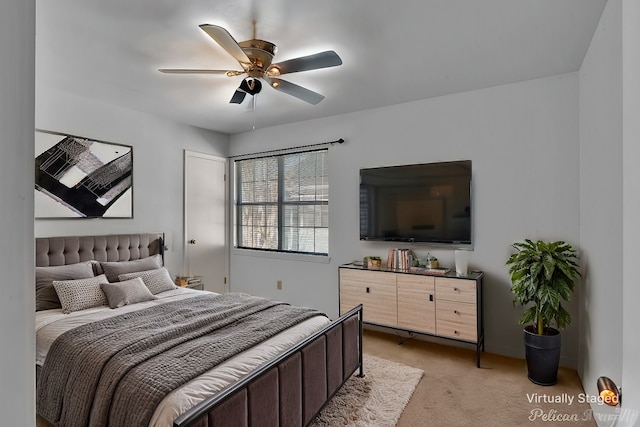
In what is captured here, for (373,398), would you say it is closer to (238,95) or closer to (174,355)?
(174,355)

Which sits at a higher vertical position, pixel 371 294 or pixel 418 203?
pixel 418 203

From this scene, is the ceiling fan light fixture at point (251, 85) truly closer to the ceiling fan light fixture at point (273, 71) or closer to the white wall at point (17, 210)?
A: the ceiling fan light fixture at point (273, 71)

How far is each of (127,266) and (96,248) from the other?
396mm

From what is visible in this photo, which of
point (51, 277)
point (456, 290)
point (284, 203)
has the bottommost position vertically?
point (456, 290)

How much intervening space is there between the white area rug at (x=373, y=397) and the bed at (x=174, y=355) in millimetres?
122

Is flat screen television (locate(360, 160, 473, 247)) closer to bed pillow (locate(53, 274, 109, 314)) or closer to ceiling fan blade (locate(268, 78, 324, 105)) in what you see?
ceiling fan blade (locate(268, 78, 324, 105))

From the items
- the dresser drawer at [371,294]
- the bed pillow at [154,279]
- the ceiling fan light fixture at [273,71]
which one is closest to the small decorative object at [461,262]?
the dresser drawer at [371,294]

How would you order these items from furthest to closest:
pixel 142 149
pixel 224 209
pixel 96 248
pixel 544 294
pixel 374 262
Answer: pixel 224 209 → pixel 142 149 → pixel 374 262 → pixel 96 248 → pixel 544 294

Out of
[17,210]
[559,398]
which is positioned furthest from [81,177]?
[559,398]

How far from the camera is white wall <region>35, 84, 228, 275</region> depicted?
3.39m

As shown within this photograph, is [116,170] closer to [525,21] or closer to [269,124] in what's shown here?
[269,124]

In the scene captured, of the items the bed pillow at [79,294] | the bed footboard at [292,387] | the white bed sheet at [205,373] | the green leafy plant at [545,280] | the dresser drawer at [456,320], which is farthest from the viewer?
the dresser drawer at [456,320]

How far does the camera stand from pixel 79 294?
286 cm

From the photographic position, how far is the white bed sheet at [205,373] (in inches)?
61.4
